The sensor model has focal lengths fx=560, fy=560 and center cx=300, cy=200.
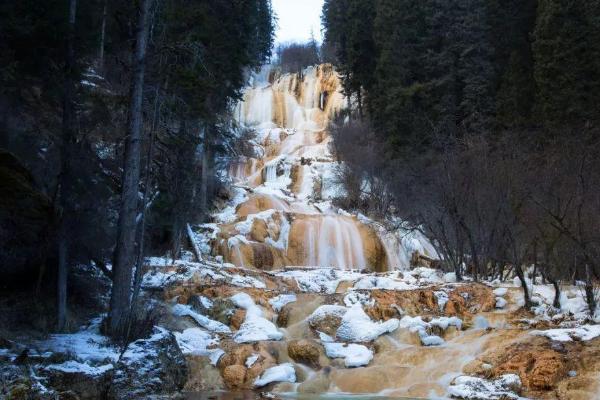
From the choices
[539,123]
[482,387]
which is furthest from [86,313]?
[539,123]

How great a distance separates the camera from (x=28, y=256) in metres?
10.2

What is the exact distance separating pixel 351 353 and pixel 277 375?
1995 mm

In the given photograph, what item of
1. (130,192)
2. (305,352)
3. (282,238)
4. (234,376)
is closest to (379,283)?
(305,352)

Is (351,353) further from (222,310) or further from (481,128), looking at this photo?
(481,128)

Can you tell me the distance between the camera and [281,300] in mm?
16016

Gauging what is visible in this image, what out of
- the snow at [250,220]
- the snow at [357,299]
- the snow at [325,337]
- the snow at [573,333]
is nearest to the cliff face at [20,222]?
the snow at [325,337]

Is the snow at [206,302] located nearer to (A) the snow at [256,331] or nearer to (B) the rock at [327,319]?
(A) the snow at [256,331]

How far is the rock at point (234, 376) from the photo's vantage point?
11787mm

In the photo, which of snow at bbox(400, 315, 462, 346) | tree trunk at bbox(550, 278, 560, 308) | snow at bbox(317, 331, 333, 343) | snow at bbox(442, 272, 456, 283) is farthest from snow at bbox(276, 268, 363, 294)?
tree trunk at bbox(550, 278, 560, 308)

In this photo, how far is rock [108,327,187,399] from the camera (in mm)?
8096

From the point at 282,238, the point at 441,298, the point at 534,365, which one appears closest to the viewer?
the point at 534,365

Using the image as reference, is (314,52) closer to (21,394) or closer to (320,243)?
(320,243)

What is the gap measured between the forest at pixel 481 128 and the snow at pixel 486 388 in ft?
Answer: 12.3

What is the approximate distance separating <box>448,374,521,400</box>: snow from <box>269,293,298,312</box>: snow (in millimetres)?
5906
